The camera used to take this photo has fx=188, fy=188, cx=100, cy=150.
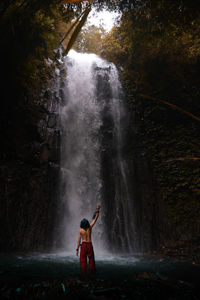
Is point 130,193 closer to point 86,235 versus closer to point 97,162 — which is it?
point 97,162

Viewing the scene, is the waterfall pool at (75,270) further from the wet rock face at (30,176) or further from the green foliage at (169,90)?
the green foliage at (169,90)

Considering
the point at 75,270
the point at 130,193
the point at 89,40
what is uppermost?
the point at 89,40

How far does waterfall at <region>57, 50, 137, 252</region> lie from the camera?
7.84 metres

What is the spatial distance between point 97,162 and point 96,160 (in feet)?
0.39

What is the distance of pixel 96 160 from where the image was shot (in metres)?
9.47

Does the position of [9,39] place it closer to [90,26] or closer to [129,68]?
[129,68]

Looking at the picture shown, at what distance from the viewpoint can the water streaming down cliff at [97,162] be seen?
25.6 feet

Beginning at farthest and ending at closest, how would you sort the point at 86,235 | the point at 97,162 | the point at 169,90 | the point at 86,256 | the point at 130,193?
the point at 169,90 → the point at 97,162 → the point at 130,193 → the point at 86,235 → the point at 86,256

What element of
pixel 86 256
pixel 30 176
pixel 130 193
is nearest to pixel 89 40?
pixel 30 176

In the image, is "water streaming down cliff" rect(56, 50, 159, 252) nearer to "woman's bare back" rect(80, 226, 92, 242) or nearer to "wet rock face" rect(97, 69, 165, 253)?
"wet rock face" rect(97, 69, 165, 253)

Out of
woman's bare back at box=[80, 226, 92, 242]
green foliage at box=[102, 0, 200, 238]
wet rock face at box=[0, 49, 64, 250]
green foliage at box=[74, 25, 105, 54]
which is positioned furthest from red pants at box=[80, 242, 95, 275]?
green foliage at box=[74, 25, 105, 54]

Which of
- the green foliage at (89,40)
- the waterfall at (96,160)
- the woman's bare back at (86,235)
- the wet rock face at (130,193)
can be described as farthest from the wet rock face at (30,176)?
the green foliage at (89,40)

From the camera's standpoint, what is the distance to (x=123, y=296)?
237 centimetres

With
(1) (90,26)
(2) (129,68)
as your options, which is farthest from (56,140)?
(1) (90,26)
